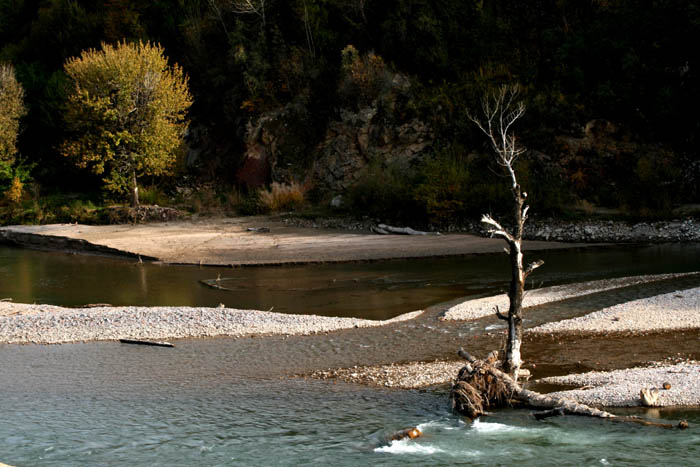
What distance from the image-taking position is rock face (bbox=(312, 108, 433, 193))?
1351 inches

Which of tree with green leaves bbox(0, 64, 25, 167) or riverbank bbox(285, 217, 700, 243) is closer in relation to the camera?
riverbank bbox(285, 217, 700, 243)

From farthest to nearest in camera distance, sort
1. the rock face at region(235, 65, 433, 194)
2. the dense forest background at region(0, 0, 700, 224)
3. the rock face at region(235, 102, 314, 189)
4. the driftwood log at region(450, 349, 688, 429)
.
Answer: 1. the rock face at region(235, 102, 314, 189)
2. the rock face at region(235, 65, 433, 194)
3. the dense forest background at region(0, 0, 700, 224)
4. the driftwood log at region(450, 349, 688, 429)

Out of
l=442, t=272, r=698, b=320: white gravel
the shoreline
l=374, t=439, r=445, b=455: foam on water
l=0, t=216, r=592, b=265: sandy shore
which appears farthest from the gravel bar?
l=0, t=216, r=592, b=265: sandy shore

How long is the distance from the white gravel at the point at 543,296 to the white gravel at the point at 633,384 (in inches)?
170

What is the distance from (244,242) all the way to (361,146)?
10.8m

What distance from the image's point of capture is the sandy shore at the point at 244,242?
24656mm

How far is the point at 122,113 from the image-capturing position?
1319 inches

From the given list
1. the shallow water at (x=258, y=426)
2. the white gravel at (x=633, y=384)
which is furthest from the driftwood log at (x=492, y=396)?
the white gravel at (x=633, y=384)

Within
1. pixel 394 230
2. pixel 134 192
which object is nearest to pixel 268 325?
pixel 394 230

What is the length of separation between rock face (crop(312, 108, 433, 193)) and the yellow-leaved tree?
7.42m

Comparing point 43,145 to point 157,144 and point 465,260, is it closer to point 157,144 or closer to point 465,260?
point 157,144

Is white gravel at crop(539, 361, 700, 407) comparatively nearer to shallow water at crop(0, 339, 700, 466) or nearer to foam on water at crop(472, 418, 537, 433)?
shallow water at crop(0, 339, 700, 466)

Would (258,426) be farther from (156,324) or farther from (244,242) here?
(244,242)

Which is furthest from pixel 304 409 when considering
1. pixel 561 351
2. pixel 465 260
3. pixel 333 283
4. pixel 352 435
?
pixel 465 260
